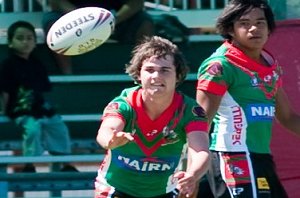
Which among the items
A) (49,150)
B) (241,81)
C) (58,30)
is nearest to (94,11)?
(58,30)

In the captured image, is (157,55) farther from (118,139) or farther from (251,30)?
(251,30)

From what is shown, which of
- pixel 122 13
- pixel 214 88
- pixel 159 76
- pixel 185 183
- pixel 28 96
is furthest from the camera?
pixel 122 13

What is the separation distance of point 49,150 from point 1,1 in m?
1.40

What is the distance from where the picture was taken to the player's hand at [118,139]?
15.4ft

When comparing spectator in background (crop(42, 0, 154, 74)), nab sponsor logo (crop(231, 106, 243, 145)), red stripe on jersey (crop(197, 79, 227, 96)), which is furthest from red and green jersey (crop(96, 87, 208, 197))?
spectator in background (crop(42, 0, 154, 74))

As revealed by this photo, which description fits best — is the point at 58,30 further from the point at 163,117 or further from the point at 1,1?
the point at 1,1

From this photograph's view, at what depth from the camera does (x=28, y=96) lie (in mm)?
8625

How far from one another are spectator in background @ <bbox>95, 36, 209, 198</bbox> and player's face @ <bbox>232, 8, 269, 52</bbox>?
2.05 feet

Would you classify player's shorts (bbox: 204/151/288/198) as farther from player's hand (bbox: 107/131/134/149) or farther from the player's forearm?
player's hand (bbox: 107/131/134/149)

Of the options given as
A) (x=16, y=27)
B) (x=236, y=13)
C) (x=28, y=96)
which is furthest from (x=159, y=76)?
(x=16, y=27)

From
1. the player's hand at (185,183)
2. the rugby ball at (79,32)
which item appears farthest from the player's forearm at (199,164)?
the rugby ball at (79,32)

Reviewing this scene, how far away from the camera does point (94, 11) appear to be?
6.87m

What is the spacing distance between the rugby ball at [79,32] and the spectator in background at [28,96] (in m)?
A: 1.79

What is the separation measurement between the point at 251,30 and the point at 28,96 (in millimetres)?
3265
